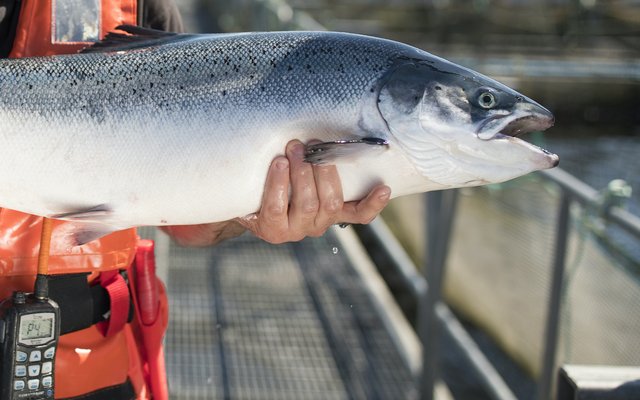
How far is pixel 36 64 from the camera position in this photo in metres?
2.46

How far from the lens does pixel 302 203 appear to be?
2.56 metres

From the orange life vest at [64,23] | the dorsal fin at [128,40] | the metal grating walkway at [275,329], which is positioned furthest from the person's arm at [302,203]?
the metal grating walkway at [275,329]

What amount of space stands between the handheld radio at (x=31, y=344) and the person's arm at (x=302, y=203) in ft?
2.05

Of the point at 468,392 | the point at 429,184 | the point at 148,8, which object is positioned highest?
the point at 148,8

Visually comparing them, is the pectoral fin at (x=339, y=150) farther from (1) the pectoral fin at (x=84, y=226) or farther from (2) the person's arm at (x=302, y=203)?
(1) the pectoral fin at (x=84, y=226)

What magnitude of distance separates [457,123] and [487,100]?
0.36 ft

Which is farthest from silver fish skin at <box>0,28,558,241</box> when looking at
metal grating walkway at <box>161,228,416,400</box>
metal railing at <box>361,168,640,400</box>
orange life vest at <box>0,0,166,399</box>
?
metal grating walkway at <box>161,228,416,400</box>

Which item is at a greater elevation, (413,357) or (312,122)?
(312,122)

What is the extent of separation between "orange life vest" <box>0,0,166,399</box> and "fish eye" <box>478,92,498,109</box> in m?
1.13

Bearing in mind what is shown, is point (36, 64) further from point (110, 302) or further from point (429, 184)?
point (429, 184)

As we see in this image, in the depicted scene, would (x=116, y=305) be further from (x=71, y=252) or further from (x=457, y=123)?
(x=457, y=123)

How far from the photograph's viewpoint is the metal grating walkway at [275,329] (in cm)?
468

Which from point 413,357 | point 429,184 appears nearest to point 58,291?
point 429,184

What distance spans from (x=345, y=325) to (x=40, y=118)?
3.20m
